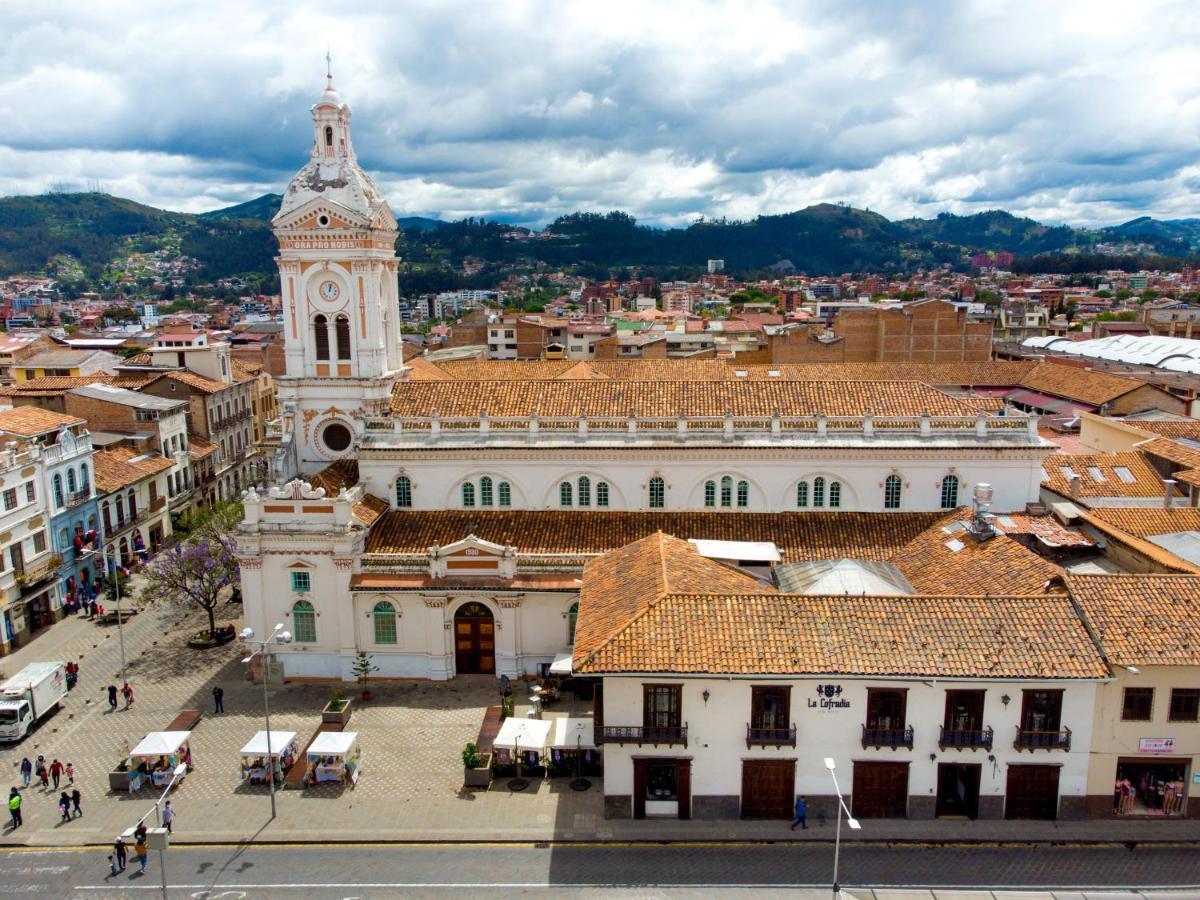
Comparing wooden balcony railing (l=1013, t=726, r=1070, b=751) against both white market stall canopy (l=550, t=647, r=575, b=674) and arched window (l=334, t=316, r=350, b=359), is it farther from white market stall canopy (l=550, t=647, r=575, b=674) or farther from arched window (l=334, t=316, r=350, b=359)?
arched window (l=334, t=316, r=350, b=359)

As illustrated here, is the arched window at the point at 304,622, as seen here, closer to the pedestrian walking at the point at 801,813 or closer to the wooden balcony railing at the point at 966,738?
the pedestrian walking at the point at 801,813

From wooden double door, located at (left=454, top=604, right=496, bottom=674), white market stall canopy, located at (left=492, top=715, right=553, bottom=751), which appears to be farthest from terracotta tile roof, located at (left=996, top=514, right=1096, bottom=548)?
wooden double door, located at (left=454, top=604, right=496, bottom=674)

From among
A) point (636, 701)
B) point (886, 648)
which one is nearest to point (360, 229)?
point (636, 701)

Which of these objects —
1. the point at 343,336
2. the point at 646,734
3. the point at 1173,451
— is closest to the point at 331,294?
the point at 343,336

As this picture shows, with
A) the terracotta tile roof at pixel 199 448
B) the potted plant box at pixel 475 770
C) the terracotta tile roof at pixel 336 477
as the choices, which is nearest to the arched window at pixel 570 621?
the potted plant box at pixel 475 770

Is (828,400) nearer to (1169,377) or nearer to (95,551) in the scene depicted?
(95,551)

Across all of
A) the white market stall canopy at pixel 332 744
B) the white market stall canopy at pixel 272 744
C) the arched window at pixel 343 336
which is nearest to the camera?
the white market stall canopy at pixel 332 744

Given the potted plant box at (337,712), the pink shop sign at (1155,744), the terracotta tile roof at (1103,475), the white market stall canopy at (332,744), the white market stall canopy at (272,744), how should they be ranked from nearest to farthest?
the pink shop sign at (1155,744), the white market stall canopy at (332,744), the white market stall canopy at (272,744), the potted plant box at (337,712), the terracotta tile roof at (1103,475)
